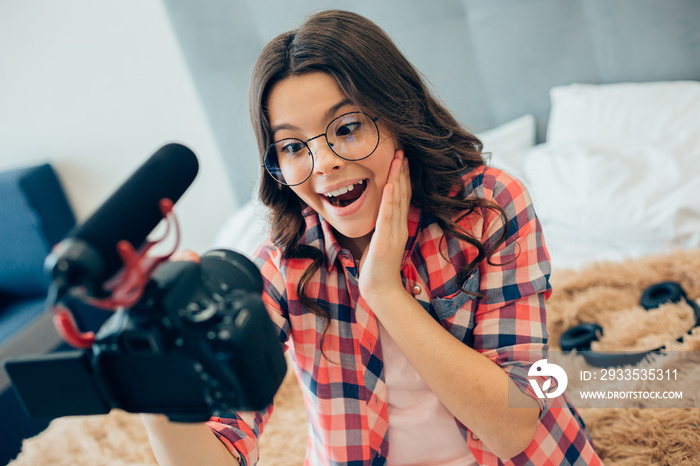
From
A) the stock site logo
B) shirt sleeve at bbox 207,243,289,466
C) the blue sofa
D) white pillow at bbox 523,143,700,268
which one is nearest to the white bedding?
white pillow at bbox 523,143,700,268

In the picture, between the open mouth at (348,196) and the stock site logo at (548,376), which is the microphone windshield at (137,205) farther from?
the stock site logo at (548,376)

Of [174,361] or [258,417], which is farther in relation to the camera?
[258,417]

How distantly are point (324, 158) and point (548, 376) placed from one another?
52 cm

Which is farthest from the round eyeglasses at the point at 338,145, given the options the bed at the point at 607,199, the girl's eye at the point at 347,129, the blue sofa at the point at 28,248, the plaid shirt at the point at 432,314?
the blue sofa at the point at 28,248

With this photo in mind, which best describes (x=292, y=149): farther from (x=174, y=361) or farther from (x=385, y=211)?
(x=174, y=361)

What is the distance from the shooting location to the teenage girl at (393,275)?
2.72ft

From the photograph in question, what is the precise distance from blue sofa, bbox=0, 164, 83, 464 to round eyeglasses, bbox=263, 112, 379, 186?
178 centimetres

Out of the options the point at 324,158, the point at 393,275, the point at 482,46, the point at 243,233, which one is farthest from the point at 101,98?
the point at 393,275

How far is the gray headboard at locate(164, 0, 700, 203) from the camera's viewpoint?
1.62 metres

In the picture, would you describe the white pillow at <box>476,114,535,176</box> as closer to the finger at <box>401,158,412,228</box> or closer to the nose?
the finger at <box>401,158,412,228</box>

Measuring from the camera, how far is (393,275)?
33.8 inches

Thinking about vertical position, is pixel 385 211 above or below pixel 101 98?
below

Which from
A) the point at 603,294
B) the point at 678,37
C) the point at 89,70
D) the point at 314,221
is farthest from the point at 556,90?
the point at 89,70

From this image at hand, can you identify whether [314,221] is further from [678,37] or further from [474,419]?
[678,37]
